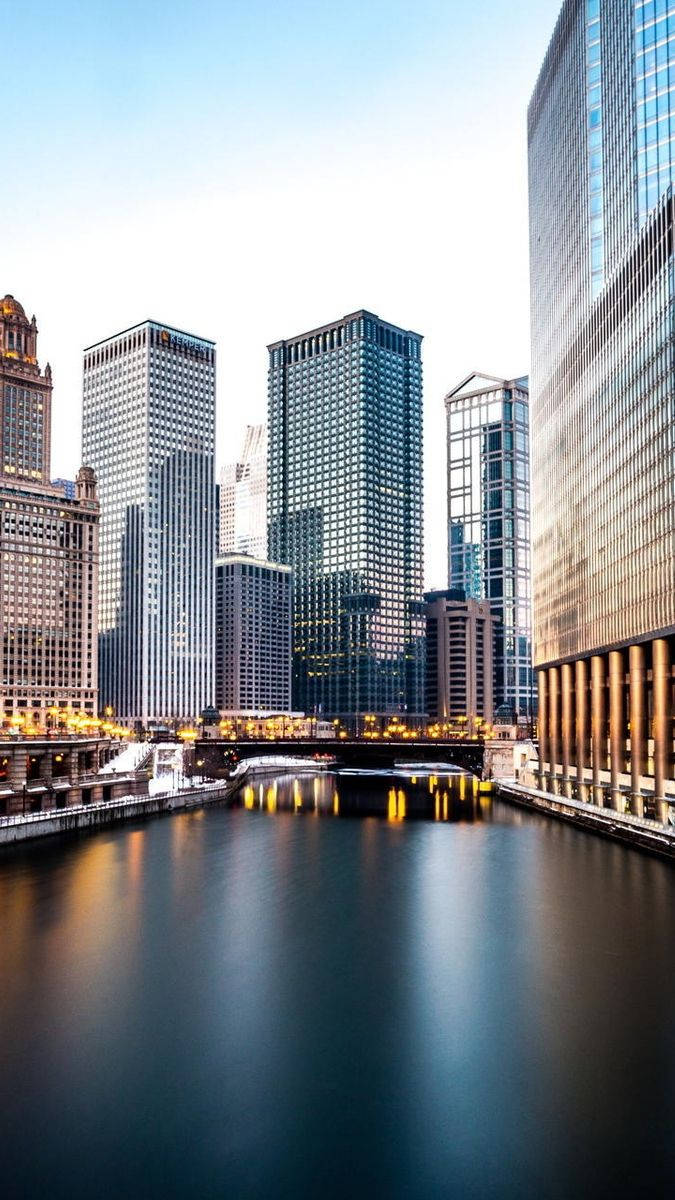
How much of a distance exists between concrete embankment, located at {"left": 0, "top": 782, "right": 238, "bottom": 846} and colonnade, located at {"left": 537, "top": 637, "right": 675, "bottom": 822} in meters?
57.5

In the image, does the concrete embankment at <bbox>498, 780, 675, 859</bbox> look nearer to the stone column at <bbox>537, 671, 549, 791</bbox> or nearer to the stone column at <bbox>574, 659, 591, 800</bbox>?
the stone column at <bbox>574, 659, 591, 800</bbox>

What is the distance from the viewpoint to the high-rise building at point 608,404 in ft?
380

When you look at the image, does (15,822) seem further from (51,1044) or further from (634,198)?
(634,198)

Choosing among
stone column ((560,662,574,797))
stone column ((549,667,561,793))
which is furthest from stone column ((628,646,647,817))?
stone column ((549,667,561,793))

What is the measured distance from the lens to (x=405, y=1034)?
5097 cm

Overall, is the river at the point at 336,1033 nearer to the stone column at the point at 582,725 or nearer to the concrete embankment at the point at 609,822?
the concrete embankment at the point at 609,822

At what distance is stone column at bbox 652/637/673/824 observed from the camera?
358 ft

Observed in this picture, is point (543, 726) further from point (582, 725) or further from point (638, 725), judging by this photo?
point (638, 725)

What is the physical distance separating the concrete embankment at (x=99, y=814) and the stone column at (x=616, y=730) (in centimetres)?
6279

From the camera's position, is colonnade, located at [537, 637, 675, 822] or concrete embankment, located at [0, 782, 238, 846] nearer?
colonnade, located at [537, 637, 675, 822]

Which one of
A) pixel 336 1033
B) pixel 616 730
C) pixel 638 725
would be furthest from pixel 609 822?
pixel 336 1033

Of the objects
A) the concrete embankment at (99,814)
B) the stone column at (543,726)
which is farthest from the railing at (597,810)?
the concrete embankment at (99,814)

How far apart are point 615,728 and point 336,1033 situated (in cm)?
8452

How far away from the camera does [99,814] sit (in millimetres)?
135000
